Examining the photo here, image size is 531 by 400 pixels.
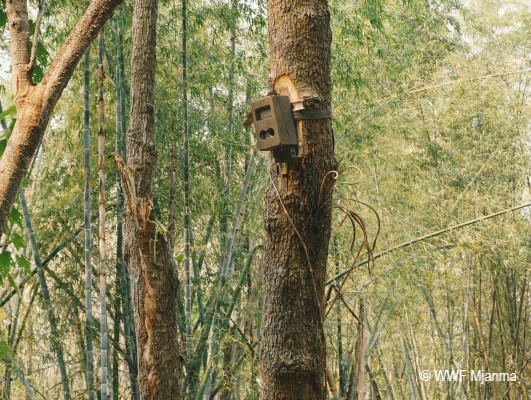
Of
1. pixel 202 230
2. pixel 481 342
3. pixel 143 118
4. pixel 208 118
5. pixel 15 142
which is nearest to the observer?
pixel 15 142

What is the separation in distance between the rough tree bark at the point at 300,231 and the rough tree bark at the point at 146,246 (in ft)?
3.78

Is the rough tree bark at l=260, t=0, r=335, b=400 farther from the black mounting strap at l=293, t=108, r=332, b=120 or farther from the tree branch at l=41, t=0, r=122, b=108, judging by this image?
the tree branch at l=41, t=0, r=122, b=108

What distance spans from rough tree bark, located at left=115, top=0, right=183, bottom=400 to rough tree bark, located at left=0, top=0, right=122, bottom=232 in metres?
1.76

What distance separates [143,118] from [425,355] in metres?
4.83

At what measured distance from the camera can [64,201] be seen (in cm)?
445

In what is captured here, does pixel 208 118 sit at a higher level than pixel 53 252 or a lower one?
higher

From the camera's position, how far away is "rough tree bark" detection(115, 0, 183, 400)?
290cm

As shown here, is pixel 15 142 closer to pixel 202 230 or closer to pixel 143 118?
pixel 143 118

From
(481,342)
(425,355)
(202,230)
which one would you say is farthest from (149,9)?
(425,355)

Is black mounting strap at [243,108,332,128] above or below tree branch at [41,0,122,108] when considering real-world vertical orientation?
above

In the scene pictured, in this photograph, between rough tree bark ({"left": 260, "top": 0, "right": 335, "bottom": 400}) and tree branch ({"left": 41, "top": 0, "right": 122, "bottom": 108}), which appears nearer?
tree branch ({"left": 41, "top": 0, "right": 122, "bottom": 108})

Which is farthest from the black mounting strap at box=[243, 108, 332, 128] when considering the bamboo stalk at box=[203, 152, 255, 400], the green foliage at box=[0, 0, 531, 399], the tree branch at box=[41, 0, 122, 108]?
the green foliage at box=[0, 0, 531, 399]

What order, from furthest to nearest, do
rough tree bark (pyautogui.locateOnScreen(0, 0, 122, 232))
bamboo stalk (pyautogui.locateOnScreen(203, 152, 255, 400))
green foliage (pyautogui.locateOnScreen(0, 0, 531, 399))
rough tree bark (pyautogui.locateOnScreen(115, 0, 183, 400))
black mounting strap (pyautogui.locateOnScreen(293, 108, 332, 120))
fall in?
green foliage (pyautogui.locateOnScreen(0, 0, 531, 399)) < bamboo stalk (pyautogui.locateOnScreen(203, 152, 255, 400)) < rough tree bark (pyautogui.locateOnScreen(115, 0, 183, 400)) < black mounting strap (pyautogui.locateOnScreen(293, 108, 332, 120)) < rough tree bark (pyautogui.locateOnScreen(0, 0, 122, 232))

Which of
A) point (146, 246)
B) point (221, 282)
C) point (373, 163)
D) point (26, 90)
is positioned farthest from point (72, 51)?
point (373, 163)
